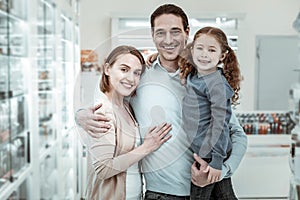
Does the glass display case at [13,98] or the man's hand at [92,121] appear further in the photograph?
the glass display case at [13,98]

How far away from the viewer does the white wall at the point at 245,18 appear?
3.14ft

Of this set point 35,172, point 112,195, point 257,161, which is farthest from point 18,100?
point 257,161

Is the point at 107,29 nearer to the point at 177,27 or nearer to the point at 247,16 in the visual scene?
the point at 177,27

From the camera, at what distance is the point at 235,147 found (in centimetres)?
94

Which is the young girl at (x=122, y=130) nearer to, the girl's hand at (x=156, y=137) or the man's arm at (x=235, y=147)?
the girl's hand at (x=156, y=137)

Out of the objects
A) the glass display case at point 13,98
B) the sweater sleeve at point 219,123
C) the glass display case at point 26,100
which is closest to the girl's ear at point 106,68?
the sweater sleeve at point 219,123

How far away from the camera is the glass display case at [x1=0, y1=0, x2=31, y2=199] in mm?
2014

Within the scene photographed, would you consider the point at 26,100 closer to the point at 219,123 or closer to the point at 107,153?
the point at 107,153

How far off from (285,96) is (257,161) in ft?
0.59

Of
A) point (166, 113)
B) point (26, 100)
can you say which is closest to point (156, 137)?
point (166, 113)

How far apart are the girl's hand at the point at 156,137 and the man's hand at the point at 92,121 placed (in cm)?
9

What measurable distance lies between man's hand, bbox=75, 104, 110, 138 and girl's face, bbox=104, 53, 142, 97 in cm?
6

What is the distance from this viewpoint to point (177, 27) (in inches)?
34.4

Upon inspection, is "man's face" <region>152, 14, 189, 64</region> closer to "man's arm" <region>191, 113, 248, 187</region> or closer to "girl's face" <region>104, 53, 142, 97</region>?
"girl's face" <region>104, 53, 142, 97</region>
